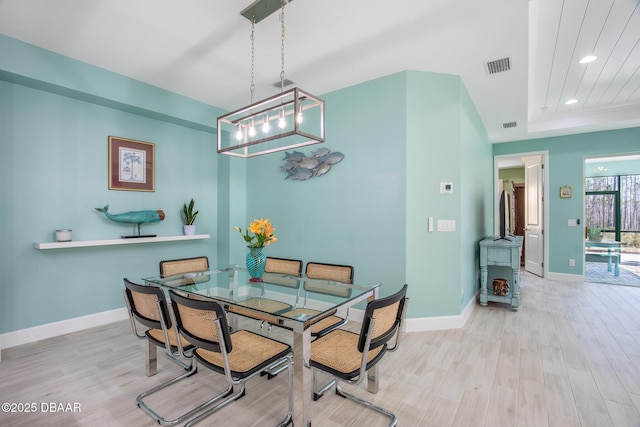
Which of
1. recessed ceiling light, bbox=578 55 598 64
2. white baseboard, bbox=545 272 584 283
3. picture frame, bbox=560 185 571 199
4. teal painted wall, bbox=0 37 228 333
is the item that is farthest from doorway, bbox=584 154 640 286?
teal painted wall, bbox=0 37 228 333

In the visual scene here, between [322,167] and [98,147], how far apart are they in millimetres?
2604

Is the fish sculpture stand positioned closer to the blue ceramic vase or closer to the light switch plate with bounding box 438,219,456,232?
the blue ceramic vase

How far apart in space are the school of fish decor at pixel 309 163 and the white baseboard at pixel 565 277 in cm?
496

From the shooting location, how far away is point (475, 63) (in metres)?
2.97

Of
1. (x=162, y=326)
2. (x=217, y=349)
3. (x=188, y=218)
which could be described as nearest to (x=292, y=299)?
(x=217, y=349)

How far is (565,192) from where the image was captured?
5402mm

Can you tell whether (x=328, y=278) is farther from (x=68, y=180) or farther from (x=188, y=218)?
(x=68, y=180)

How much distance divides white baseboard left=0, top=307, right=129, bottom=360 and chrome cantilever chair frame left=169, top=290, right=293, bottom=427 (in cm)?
222

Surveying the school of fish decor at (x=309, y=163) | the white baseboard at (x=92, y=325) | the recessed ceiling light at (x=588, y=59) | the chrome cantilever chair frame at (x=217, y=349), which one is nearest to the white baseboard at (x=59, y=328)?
the white baseboard at (x=92, y=325)

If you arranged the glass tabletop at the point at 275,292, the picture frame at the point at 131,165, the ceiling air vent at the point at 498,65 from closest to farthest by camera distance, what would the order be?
the glass tabletop at the point at 275,292, the ceiling air vent at the point at 498,65, the picture frame at the point at 131,165

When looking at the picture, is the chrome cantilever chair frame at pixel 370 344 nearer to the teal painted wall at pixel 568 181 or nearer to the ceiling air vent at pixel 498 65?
the ceiling air vent at pixel 498 65

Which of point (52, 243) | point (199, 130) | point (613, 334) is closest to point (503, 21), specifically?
point (613, 334)

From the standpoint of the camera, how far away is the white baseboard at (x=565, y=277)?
5.31 meters

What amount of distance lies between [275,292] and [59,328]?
2647mm
